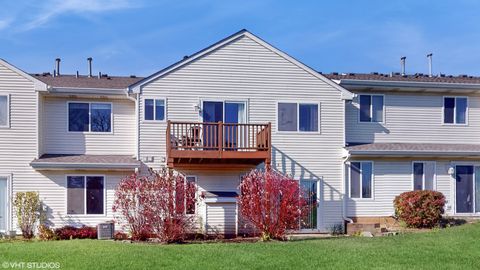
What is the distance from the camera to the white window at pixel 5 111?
24156 mm

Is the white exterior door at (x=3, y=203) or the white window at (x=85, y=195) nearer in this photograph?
the white exterior door at (x=3, y=203)

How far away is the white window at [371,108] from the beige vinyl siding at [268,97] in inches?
52.2

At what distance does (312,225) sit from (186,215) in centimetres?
603

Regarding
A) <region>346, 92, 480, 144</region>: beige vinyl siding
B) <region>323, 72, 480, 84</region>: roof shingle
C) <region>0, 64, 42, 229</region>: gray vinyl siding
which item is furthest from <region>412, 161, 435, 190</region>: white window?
<region>0, 64, 42, 229</region>: gray vinyl siding

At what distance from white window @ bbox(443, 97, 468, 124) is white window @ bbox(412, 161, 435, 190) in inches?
90.9

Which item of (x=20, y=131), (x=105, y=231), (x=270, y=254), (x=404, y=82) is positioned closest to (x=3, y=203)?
(x=20, y=131)

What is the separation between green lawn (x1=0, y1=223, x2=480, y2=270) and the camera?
15.6 meters

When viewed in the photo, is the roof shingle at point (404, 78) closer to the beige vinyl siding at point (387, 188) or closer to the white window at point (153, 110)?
the beige vinyl siding at point (387, 188)

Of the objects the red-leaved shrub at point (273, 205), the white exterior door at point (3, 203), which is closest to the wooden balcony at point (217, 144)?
the red-leaved shrub at point (273, 205)

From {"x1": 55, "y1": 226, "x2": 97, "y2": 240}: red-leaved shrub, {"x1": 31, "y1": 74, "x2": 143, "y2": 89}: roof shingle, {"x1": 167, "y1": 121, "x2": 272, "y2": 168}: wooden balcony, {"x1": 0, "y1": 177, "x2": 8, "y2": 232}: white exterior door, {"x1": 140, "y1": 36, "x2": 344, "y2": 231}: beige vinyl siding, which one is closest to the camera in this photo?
{"x1": 167, "y1": 121, "x2": 272, "y2": 168}: wooden balcony

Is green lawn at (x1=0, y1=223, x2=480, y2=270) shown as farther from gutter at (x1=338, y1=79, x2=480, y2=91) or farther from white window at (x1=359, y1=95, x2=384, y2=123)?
gutter at (x1=338, y1=79, x2=480, y2=91)

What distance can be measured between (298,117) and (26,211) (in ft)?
33.9

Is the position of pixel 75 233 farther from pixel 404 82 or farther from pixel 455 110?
pixel 455 110

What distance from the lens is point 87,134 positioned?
82.7ft
